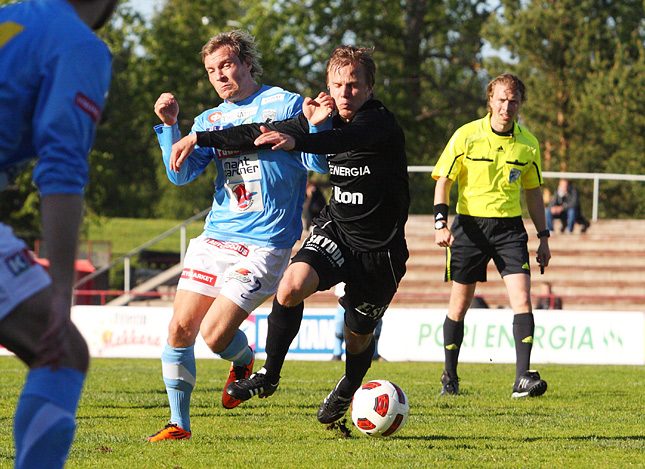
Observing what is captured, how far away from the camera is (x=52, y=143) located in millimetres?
2451

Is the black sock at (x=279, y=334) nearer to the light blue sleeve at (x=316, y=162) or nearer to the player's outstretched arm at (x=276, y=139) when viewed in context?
the light blue sleeve at (x=316, y=162)

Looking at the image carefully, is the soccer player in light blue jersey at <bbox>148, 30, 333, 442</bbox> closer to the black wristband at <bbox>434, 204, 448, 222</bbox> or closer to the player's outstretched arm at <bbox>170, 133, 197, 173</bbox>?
the player's outstretched arm at <bbox>170, 133, 197, 173</bbox>

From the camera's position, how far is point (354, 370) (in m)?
5.61

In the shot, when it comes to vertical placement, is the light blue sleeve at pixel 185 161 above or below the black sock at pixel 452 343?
above

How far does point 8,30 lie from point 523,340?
5935 millimetres

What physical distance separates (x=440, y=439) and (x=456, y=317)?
8.87 ft

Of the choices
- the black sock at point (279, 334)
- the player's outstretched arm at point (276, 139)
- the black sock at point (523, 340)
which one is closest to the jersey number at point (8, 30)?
the player's outstretched arm at point (276, 139)

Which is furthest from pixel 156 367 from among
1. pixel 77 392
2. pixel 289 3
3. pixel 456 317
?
pixel 289 3

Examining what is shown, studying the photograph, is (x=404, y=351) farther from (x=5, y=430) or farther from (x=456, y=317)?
(x=5, y=430)

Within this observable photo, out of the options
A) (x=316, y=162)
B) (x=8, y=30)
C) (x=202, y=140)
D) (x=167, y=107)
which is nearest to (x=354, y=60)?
(x=316, y=162)

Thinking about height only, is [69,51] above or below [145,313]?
above

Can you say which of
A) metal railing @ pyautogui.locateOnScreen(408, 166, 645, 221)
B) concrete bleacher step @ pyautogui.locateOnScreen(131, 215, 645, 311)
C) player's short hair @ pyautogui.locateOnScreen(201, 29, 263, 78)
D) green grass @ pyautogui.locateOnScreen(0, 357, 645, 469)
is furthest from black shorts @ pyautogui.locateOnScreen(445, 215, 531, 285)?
metal railing @ pyautogui.locateOnScreen(408, 166, 645, 221)

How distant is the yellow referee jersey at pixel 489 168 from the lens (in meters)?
7.91

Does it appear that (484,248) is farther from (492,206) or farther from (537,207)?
(537,207)
